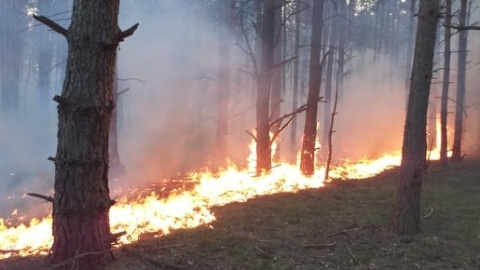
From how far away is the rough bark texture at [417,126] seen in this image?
20.6 ft

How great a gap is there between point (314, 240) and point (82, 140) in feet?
12.0

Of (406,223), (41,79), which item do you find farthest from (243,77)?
(406,223)

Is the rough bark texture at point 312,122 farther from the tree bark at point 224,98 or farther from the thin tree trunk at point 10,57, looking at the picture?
the thin tree trunk at point 10,57

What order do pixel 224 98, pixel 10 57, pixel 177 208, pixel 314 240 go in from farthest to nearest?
1. pixel 10 57
2. pixel 224 98
3. pixel 177 208
4. pixel 314 240

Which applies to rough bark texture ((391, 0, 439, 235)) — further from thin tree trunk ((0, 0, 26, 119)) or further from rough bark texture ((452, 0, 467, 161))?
thin tree trunk ((0, 0, 26, 119))

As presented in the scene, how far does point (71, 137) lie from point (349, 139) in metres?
30.1

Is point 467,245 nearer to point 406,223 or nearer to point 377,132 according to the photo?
point 406,223

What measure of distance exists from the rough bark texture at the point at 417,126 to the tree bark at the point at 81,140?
4.51 meters

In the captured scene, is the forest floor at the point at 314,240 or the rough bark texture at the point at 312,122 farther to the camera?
the rough bark texture at the point at 312,122

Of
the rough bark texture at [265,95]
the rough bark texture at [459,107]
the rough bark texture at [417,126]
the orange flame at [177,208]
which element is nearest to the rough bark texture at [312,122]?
the orange flame at [177,208]

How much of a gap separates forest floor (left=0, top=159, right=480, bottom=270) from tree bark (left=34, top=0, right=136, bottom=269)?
42cm

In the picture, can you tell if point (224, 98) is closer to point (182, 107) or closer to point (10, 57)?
point (182, 107)

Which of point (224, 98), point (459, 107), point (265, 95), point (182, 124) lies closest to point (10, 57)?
point (182, 124)

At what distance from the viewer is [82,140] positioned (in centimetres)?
455
